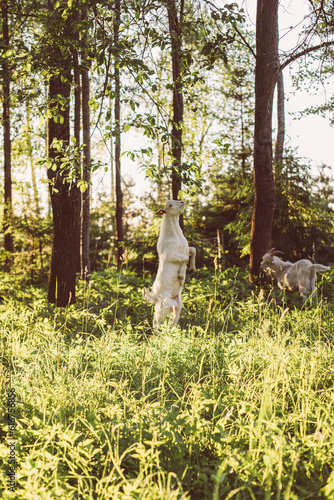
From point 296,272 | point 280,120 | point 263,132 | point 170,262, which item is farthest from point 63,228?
point 280,120

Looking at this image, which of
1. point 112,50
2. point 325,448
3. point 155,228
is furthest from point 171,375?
point 155,228

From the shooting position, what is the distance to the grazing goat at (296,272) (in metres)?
8.95

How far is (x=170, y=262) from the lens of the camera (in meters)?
6.57

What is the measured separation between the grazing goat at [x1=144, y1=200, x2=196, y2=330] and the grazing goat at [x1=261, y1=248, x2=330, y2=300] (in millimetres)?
2780

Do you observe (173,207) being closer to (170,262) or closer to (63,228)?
(170,262)

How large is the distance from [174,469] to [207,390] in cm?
104

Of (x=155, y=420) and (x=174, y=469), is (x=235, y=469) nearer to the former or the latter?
(x=174, y=469)

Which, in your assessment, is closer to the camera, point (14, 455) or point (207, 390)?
point (14, 455)

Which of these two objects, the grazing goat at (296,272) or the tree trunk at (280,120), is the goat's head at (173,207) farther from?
the tree trunk at (280,120)

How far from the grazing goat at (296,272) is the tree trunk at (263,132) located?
699 millimetres

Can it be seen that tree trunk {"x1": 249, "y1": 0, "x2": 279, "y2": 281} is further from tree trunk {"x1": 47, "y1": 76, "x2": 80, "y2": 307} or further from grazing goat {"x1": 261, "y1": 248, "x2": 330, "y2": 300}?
tree trunk {"x1": 47, "y1": 76, "x2": 80, "y2": 307}

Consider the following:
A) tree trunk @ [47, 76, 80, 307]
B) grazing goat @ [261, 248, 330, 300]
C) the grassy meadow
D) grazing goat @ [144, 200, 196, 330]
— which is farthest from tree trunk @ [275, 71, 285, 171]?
the grassy meadow

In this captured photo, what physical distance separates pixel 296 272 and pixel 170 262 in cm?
378

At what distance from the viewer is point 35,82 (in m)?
5.25
